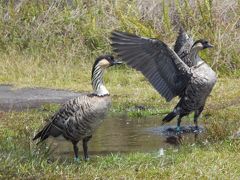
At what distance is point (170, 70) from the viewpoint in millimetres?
10578

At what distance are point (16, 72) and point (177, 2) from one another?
400 centimetres

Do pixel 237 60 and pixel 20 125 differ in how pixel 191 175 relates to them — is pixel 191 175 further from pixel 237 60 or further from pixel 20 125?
pixel 237 60

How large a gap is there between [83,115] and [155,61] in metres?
2.65

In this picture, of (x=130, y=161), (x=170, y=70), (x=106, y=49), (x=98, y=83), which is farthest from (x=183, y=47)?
(x=106, y=49)

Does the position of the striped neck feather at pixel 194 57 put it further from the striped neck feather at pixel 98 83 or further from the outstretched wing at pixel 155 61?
the striped neck feather at pixel 98 83

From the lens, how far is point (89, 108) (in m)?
7.98

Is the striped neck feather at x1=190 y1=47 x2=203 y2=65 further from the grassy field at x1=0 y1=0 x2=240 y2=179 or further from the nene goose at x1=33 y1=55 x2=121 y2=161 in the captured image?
the nene goose at x1=33 y1=55 x2=121 y2=161

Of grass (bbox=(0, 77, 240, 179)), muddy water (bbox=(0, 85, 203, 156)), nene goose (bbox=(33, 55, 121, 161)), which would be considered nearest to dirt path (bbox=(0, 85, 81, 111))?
muddy water (bbox=(0, 85, 203, 156))

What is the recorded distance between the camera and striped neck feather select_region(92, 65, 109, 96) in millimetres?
8148

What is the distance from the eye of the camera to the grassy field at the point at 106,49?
1081 centimetres

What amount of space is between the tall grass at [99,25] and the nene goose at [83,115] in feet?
24.7

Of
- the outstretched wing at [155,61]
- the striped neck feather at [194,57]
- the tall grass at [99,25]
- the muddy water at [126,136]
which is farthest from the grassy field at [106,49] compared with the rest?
the striped neck feather at [194,57]

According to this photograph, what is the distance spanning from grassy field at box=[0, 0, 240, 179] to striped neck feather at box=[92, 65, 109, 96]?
787mm

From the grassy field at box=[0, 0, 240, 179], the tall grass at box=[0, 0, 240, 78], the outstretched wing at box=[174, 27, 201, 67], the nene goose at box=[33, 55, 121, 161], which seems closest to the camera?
the nene goose at box=[33, 55, 121, 161]
